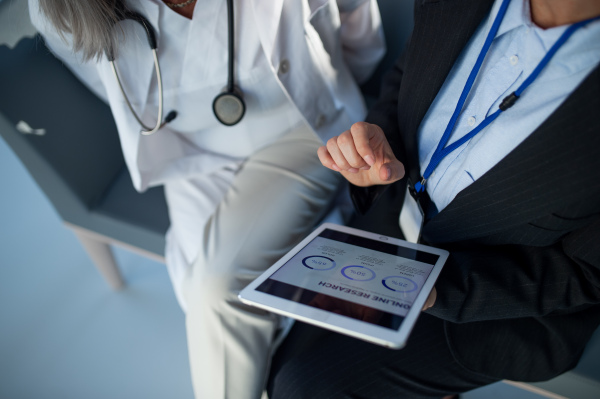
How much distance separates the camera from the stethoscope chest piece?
2.97 feet

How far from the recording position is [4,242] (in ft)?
5.36

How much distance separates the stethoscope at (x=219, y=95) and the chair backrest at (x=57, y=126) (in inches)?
10.3

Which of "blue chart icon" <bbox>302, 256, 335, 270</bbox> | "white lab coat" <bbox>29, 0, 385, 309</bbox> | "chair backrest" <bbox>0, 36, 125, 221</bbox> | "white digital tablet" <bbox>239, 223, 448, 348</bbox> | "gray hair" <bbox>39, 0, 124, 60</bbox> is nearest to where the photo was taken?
"white digital tablet" <bbox>239, 223, 448, 348</bbox>

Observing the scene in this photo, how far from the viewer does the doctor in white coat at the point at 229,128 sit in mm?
866

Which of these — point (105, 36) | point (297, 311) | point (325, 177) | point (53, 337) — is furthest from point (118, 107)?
point (53, 337)

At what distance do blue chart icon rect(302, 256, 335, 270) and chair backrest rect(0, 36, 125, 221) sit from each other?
2.36 feet

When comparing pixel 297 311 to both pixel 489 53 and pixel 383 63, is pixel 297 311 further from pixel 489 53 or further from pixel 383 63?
pixel 383 63

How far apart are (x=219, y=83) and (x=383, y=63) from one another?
0.52 metres

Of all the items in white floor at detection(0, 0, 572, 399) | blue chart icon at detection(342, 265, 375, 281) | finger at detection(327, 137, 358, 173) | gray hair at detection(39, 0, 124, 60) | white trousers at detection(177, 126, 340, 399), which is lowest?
white floor at detection(0, 0, 572, 399)

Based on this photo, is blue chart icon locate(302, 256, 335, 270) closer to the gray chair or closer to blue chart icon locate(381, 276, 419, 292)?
blue chart icon locate(381, 276, 419, 292)

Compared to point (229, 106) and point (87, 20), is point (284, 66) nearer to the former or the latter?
point (229, 106)

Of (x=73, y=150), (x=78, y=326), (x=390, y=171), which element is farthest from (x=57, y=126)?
(x=390, y=171)

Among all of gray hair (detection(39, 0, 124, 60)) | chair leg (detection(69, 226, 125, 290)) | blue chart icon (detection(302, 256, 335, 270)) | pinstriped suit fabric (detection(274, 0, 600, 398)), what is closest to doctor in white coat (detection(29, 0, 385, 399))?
gray hair (detection(39, 0, 124, 60))

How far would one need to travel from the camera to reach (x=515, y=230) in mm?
695
